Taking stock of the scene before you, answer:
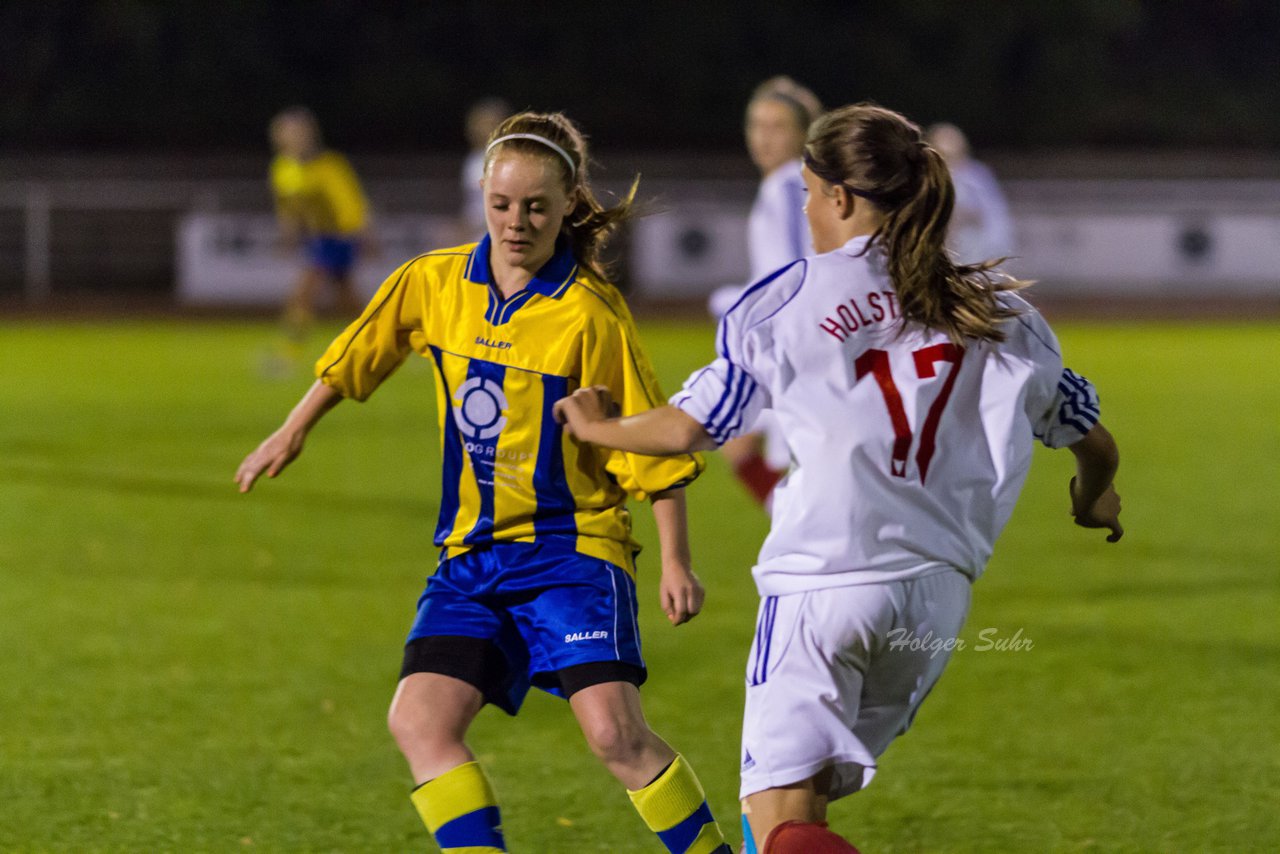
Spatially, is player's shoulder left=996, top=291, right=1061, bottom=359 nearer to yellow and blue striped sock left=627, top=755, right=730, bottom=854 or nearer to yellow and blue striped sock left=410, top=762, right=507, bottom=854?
yellow and blue striped sock left=627, top=755, right=730, bottom=854

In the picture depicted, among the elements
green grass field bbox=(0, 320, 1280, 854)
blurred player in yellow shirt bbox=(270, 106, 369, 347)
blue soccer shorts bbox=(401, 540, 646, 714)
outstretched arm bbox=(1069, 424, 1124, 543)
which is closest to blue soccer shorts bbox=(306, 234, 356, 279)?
blurred player in yellow shirt bbox=(270, 106, 369, 347)

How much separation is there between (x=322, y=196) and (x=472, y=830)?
1517cm

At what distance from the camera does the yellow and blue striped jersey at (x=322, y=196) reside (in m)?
18.1

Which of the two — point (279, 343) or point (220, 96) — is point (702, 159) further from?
point (279, 343)

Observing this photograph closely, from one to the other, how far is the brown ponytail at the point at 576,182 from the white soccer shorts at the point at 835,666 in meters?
1.03

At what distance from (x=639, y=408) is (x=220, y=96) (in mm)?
32823

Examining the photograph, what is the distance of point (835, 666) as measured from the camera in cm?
312

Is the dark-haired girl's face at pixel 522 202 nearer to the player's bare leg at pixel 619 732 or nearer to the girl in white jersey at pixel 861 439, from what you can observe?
the girl in white jersey at pixel 861 439

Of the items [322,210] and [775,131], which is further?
[322,210]

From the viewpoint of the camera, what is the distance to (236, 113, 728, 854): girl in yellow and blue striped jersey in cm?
363

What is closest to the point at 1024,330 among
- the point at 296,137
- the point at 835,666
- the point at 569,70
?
the point at 835,666

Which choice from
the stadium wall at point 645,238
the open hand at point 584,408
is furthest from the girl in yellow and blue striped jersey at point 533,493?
the stadium wall at point 645,238

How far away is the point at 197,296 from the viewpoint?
26.9m

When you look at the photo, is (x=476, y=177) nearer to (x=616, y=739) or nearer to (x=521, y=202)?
(x=521, y=202)
